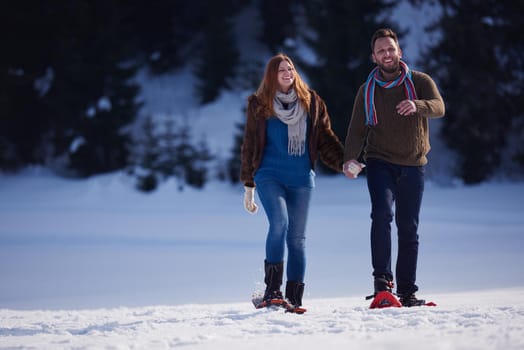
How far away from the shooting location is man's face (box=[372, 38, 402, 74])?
448 cm

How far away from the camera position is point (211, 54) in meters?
26.2

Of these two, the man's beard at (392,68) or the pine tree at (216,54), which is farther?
the pine tree at (216,54)

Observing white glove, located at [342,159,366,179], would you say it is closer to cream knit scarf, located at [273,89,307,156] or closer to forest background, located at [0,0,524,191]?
cream knit scarf, located at [273,89,307,156]

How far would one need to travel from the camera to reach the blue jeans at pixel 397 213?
14.6 ft

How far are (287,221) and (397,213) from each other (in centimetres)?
76

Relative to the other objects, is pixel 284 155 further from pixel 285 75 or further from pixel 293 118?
pixel 285 75

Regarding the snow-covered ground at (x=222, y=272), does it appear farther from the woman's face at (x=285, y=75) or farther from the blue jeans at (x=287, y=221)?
the woman's face at (x=285, y=75)

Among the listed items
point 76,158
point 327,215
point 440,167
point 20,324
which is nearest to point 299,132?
point 20,324

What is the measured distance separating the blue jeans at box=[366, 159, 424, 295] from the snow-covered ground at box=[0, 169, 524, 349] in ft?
1.20

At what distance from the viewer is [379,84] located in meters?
4.56

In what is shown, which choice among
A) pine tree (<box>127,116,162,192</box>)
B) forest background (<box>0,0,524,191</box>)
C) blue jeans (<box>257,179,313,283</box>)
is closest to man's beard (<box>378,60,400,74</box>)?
blue jeans (<box>257,179,313,283</box>)

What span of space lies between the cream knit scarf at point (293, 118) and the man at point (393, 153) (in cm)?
34

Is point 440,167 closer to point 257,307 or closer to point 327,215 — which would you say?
point 327,215

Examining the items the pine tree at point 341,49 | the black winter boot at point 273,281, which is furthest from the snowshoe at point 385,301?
the pine tree at point 341,49
